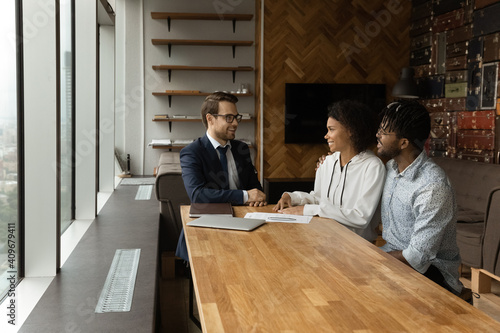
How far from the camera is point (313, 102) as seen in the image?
6918 millimetres

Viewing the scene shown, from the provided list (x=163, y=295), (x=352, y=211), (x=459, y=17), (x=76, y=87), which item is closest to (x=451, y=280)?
(x=352, y=211)

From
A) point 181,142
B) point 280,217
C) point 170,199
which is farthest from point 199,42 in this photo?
point 280,217

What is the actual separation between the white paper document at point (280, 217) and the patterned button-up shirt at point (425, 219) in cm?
38

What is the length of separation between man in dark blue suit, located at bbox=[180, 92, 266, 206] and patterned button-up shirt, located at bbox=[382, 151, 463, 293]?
1042 millimetres

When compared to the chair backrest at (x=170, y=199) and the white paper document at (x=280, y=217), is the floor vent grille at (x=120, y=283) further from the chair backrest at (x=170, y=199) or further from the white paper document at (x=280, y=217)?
the chair backrest at (x=170, y=199)

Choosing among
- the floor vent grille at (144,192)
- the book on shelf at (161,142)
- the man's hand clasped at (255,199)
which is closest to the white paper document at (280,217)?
the man's hand clasped at (255,199)

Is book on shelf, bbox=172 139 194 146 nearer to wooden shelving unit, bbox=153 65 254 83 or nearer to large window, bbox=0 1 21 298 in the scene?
wooden shelving unit, bbox=153 65 254 83

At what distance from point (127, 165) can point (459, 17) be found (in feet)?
14.9

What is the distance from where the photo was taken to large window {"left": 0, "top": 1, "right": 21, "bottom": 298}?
2.29m

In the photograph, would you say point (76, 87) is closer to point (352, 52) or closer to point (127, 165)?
point (127, 165)

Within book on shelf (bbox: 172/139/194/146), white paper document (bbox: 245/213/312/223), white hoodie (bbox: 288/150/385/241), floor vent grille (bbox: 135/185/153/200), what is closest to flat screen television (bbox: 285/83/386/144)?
book on shelf (bbox: 172/139/194/146)

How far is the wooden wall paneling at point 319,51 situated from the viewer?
690 cm

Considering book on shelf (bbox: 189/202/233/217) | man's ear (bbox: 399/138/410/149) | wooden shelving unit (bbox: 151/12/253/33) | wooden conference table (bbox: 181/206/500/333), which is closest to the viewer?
wooden conference table (bbox: 181/206/500/333)

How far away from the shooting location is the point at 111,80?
5.76m
